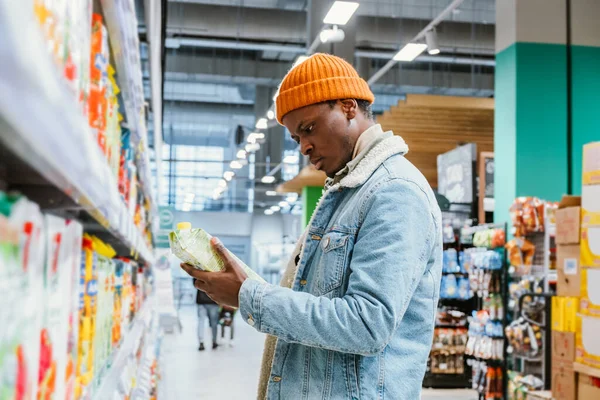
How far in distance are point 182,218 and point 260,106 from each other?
1318 centimetres

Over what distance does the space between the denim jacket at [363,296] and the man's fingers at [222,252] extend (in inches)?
2.8

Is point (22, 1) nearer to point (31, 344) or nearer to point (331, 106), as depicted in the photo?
point (31, 344)

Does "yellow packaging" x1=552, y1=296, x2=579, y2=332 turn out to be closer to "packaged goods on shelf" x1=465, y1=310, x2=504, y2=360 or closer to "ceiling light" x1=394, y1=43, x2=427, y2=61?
"packaged goods on shelf" x1=465, y1=310, x2=504, y2=360

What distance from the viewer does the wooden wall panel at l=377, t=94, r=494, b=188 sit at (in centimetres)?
966

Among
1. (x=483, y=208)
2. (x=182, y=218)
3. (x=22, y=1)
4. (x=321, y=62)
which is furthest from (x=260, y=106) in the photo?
(x=22, y=1)

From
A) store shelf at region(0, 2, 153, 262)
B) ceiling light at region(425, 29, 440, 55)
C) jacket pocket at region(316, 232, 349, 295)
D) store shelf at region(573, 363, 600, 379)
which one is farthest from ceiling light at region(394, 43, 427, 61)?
store shelf at region(0, 2, 153, 262)

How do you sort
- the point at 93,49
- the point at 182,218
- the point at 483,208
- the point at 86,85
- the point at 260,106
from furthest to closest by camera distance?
the point at 182,218, the point at 260,106, the point at 483,208, the point at 93,49, the point at 86,85

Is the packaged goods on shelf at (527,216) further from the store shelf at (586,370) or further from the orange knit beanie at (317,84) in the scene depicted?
the orange knit beanie at (317,84)

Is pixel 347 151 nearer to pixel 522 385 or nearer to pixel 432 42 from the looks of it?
pixel 522 385

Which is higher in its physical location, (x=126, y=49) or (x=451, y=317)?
(x=126, y=49)

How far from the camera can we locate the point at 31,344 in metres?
0.74

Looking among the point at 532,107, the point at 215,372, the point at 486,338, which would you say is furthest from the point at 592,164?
the point at 215,372

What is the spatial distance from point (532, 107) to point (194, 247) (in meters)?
6.48

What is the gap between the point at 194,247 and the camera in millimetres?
1512
